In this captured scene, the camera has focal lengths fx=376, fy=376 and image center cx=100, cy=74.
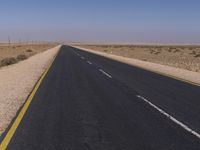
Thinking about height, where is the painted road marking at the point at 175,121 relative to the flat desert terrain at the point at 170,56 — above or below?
above

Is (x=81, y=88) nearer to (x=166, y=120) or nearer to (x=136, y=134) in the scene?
(x=166, y=120)

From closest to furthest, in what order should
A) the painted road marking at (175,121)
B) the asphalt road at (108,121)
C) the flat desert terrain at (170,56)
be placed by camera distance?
the asphalt road at (108,121) < the painted road marking at (175,121) < the flat desert terrain at (170,56)

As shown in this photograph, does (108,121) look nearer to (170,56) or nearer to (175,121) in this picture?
Result: (175,121)

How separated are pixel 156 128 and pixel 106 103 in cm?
347

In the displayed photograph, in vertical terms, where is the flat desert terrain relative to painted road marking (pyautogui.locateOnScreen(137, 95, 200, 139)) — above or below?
below

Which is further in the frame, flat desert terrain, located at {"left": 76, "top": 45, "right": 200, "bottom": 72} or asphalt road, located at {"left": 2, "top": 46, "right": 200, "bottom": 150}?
flat desert terrain, located at {"left": 76, "top": 45, "right": 200, "bottom": 72}

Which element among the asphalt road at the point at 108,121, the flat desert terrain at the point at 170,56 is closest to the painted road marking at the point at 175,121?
the asphalt road at the point at 108,121

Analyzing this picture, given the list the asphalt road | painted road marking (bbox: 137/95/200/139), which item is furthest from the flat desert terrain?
painted road marking (bbox: 137/95/200/139)

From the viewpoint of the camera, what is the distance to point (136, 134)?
7270mm

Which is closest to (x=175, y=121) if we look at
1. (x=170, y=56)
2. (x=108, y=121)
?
(x=108, y=121)

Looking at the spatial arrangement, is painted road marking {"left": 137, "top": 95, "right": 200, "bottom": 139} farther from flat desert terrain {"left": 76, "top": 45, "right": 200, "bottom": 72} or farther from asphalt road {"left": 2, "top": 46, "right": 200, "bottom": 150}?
flat desert terrain {"left": 76, "top": 45, "right": 200, "bottom": 72}

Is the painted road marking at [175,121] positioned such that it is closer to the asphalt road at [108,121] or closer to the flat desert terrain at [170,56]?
the asphalt road at [108,121]

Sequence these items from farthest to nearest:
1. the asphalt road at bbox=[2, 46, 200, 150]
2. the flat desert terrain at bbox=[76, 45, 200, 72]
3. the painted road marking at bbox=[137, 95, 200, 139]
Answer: the flat desert terrain at bbox=[76, 45, 200, 72] < the painted road marking at bbox=[137, 95, 200, 139] < the asphalt road at bbox=[2, 46, 200, 150]

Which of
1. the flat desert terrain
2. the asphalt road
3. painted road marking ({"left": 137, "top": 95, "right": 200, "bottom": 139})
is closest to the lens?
the asphalt road
